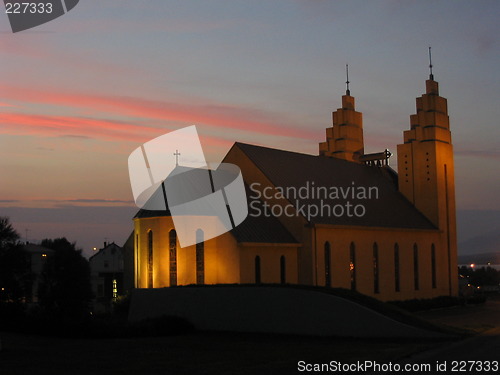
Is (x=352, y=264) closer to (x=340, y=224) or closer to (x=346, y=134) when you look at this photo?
(x=340, y=224)

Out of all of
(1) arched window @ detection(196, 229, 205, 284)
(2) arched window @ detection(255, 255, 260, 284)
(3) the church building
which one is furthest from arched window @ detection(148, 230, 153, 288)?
(2) arched window @ detection(255, 255, 260, 284)

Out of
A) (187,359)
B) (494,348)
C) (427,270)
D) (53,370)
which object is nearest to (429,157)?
(427,270)

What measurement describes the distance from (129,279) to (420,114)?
27942mm

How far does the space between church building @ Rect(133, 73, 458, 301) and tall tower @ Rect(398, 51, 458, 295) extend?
0.27 feet

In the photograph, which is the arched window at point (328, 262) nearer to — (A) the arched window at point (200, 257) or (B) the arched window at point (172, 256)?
(A) the arched window at point (200, 257)

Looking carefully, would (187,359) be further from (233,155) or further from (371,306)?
(233,155)

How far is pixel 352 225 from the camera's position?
46844 millimetres

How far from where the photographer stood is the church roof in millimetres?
46562

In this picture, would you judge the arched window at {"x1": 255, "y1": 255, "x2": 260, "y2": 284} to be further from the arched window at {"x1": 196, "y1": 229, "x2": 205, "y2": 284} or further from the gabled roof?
the arched window at {"x1": 196, "y1": 229, "x2": 205, "y2": 284}

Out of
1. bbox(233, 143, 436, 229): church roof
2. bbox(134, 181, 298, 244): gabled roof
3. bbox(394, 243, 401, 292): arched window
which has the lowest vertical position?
bbox(394, 243, 401, 292): arched window

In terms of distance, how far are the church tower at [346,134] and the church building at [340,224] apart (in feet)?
0.32

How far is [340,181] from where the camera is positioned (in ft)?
172

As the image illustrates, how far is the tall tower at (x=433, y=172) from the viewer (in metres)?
57.3

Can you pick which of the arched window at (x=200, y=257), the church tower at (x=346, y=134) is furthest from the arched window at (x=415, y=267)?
the arched window at (x=200, y=257)
